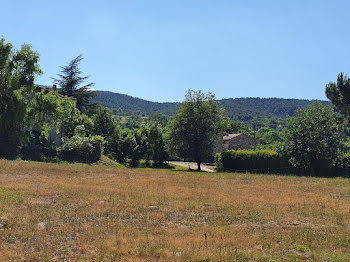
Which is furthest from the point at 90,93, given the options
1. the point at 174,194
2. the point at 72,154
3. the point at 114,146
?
the point at 174,194

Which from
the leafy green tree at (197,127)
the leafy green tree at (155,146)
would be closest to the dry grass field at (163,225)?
the leafy green tree at (197,127)

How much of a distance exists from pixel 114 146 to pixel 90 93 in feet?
35.0

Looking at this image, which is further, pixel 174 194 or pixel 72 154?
pixel 72 154

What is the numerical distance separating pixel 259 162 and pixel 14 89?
30.4 metres

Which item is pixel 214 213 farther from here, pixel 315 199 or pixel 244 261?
pixel 315 199

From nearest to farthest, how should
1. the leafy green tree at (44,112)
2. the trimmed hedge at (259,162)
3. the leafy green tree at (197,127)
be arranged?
the leafy green tree at (44,112) → the trimmed hedge at (259,162) → the leafy green tree at (197,127)

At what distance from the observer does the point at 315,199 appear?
18781 millimetres

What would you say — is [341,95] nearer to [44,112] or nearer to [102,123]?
[44,112]

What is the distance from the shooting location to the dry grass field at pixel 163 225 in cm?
862

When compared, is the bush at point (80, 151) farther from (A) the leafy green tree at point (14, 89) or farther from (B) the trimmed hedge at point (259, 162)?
(B) the trimmed hedge at point (259, 162)

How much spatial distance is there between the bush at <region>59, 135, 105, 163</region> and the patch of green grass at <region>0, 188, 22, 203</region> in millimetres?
22473

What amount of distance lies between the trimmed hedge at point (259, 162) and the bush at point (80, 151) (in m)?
18.4

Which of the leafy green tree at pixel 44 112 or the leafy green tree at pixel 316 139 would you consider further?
the leafy green tree at pixel 316 139

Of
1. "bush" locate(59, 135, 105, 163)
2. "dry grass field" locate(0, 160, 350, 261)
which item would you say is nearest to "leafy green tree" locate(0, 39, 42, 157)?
"bush" locate(59, 135, 105, 163)
